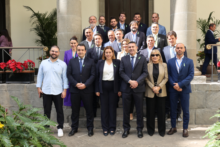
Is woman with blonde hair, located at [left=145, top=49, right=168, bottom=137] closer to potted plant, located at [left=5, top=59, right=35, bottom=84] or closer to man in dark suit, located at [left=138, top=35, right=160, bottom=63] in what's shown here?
man in dark suit, located at [left=138, top=35, right=160, bottom=63]

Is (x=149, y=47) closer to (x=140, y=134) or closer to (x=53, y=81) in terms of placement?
(x=140, y=134)

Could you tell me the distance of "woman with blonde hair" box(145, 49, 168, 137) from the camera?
18.4 feet

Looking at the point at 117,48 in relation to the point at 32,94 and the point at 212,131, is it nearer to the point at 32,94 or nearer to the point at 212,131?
the point at 32,94

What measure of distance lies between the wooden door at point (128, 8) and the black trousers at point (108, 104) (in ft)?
17.3

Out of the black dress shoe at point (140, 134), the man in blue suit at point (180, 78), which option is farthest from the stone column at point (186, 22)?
the black dress shoe at point (140, 134)

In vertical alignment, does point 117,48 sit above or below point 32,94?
above

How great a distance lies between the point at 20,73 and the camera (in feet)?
22.8

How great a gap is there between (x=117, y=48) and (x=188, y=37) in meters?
1.92

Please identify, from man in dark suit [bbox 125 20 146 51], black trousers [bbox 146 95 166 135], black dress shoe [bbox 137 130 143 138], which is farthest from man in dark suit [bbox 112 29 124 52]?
black dress shoe [bbox 137 130 143 138]

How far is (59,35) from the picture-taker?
23.5ft

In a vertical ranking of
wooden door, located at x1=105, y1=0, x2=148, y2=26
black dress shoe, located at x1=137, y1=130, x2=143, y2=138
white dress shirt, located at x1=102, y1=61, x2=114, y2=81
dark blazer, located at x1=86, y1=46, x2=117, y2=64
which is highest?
wooden door, located at x1=105, y1=0, x2=148, y2=26

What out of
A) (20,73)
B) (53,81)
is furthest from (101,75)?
(20,73)

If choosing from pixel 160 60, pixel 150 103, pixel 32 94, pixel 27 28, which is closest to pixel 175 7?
pixel 160 60

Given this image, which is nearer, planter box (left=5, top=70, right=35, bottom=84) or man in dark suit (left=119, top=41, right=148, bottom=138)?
man in dark suit (left=119, top=41, right=148, bottom=138)
